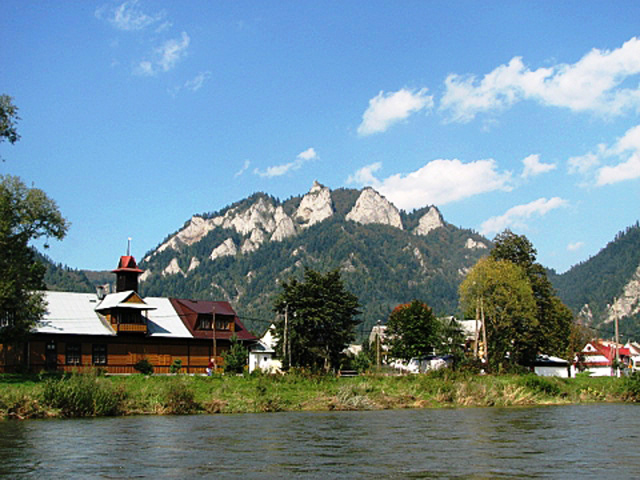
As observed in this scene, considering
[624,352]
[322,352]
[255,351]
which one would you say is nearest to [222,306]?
[255,351]

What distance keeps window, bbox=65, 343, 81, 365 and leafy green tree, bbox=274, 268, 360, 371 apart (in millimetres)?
19137

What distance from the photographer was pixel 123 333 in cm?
6781

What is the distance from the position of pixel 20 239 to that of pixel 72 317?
20.3 m

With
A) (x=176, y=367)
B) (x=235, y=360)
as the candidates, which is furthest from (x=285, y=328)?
(x=176, y=367)

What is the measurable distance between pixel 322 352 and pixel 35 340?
2698cm

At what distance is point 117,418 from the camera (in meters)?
35.2

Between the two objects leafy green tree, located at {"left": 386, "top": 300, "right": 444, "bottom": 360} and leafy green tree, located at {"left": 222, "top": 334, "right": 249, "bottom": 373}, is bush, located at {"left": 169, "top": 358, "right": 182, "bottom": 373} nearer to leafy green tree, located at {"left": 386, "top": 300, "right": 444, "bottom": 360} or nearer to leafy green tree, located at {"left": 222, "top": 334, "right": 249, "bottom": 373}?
leafy green tree, located at {"left": 222, "top": 334, "right": 249, "bottom": 373}

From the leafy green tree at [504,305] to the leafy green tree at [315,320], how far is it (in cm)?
1355

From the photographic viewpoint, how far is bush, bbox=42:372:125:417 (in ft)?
115

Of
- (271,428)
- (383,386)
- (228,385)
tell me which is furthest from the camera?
(383,386)

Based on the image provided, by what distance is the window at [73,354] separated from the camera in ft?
214

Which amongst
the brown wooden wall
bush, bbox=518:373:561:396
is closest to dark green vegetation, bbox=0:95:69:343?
the brown wooden wall

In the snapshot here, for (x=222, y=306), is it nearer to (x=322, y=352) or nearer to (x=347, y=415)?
(x=322, y=352)

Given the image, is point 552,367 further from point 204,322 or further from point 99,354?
point 99,354
